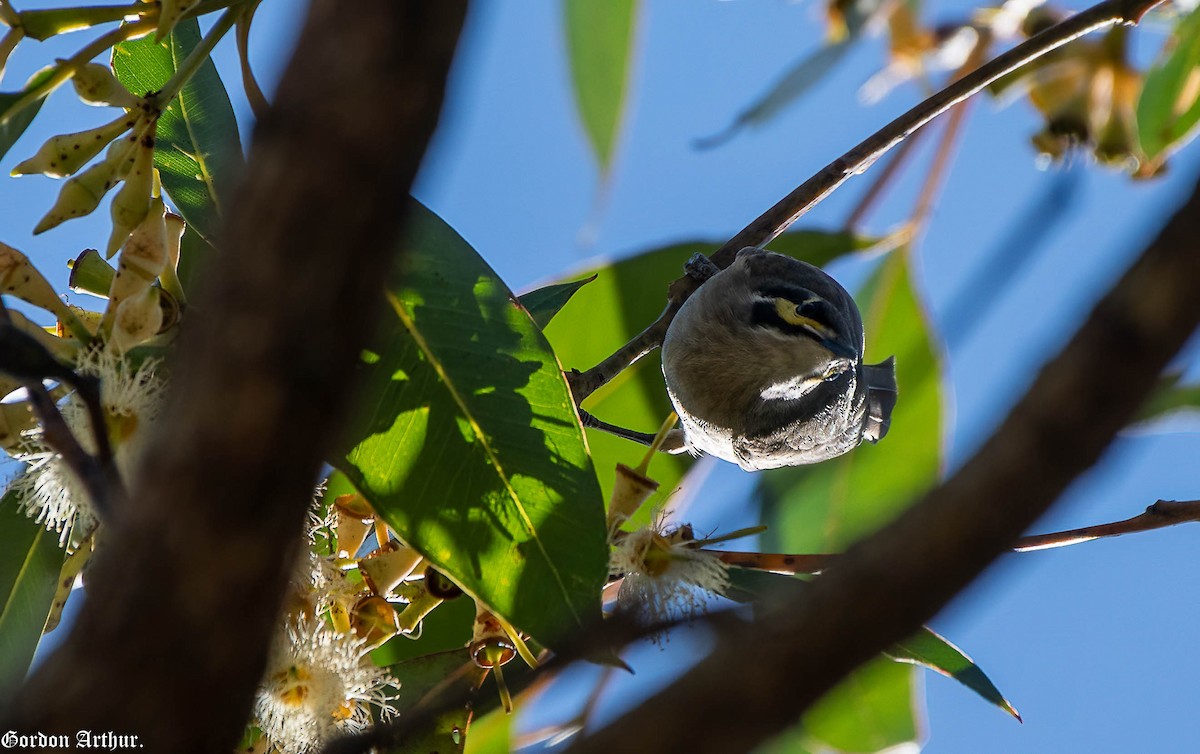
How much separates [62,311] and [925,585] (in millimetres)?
1144

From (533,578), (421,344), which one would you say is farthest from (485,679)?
(421,344)

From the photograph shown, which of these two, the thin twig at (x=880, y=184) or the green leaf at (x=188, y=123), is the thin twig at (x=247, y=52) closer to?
the green leaf at (x=188, y=123)

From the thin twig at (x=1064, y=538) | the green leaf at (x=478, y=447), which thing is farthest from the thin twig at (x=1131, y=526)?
the green leaf at (x=478, y=447)

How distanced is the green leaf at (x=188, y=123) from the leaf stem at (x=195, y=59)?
0.29m

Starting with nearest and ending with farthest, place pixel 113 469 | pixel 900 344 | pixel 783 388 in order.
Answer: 1. pixel 113 469
2. pixel 783 388
3. pixel 900 344

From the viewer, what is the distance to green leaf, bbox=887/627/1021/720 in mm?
1507

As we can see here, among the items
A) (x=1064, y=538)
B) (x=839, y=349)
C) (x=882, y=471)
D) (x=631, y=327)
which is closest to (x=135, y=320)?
(x=1064, y=538)

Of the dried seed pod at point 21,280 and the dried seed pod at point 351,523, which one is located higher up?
the dried seed pod at point 21,280

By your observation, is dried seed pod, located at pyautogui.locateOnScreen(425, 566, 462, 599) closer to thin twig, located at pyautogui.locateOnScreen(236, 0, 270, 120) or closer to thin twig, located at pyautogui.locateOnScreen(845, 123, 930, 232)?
thin twig, located at pyautogui.locateOnScreen(236, 0, 270, 120)

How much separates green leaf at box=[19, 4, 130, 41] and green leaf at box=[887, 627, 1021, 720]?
127cm

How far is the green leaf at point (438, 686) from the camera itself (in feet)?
4.99

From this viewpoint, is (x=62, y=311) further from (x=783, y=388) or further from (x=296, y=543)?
(x=783, y=388)

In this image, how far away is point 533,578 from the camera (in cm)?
142

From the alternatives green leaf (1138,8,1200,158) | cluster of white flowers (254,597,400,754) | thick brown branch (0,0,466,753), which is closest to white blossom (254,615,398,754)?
cluster of white flowers (254,597,400,754)
